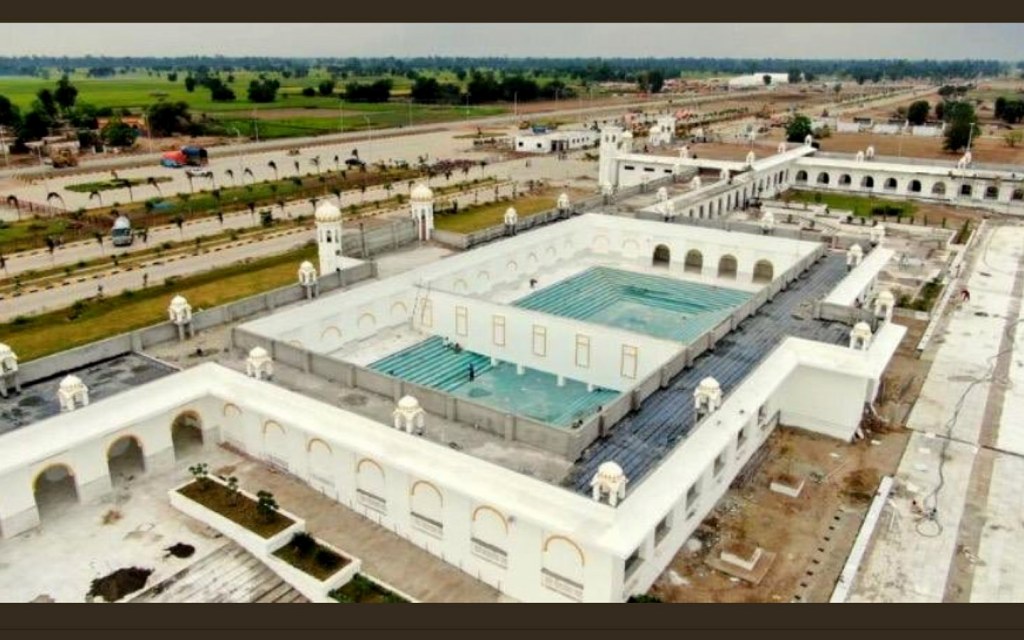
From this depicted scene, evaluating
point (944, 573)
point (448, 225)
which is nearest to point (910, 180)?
point (448, 225)

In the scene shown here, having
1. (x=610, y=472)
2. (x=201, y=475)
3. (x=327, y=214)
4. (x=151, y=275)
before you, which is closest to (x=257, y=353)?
(x=201, y=475)

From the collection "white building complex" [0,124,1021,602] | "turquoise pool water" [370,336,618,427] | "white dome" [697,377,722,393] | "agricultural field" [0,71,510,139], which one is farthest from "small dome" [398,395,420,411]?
"agricultural field" [0,71,510,139]

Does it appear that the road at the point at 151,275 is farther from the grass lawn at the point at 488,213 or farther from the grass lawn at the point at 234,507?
the grass lawn at the point at 234,507

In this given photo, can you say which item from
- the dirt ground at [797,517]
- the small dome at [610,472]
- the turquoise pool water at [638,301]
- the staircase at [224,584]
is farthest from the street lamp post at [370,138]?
the small dome at [610,472]

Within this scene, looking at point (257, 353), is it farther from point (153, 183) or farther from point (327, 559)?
point (153, 183)

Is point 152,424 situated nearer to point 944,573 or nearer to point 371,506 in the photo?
point 371,506

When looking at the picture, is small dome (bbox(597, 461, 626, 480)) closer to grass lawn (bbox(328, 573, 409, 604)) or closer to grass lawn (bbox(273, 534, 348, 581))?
grass lawn (bbox(328, 573, 409, 604))
